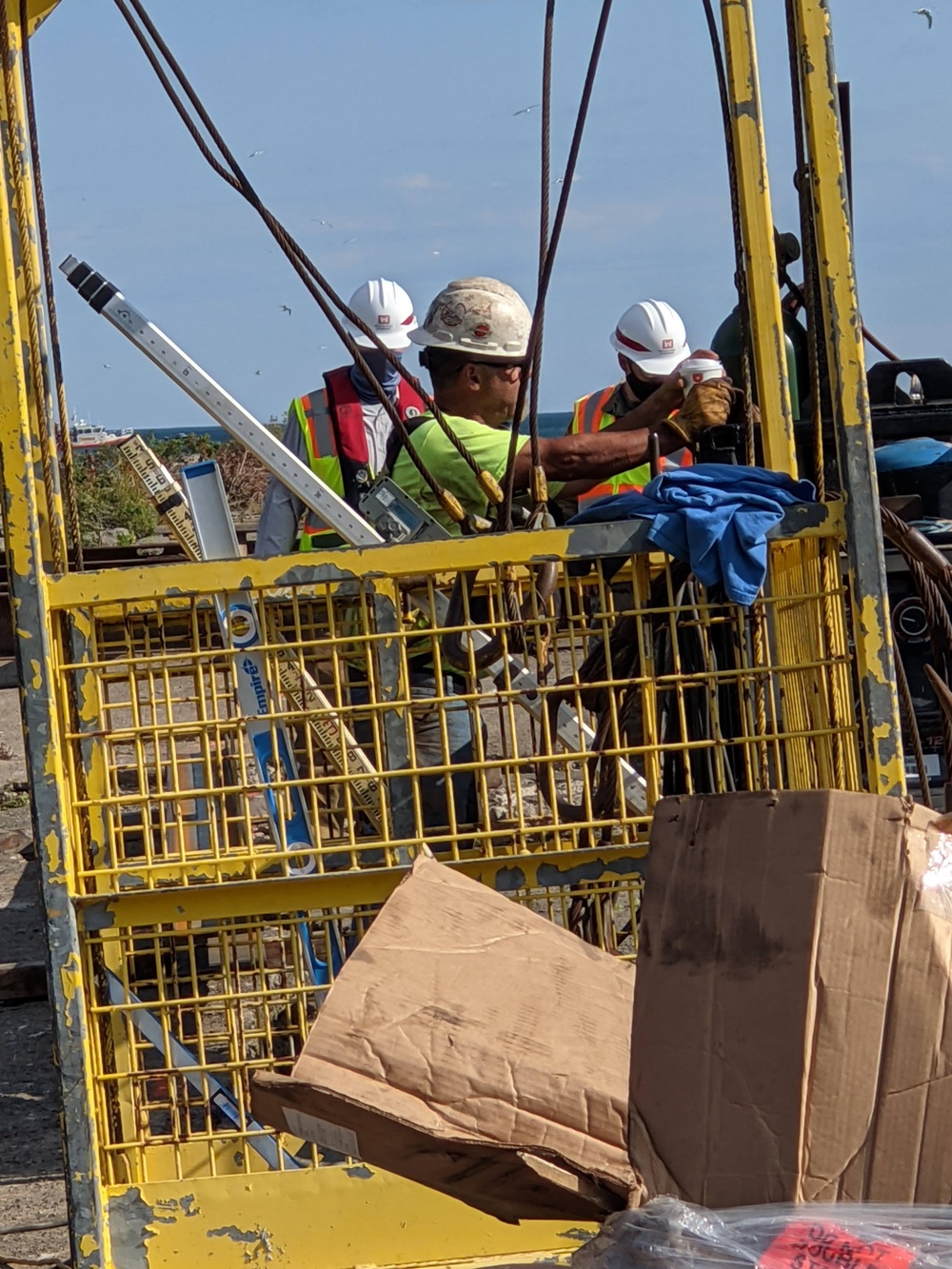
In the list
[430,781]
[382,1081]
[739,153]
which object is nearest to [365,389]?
[430,781]

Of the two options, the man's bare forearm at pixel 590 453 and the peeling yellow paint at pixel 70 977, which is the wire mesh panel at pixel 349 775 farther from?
the man's bare forearm at pixel 590 453

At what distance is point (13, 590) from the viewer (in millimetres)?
2691

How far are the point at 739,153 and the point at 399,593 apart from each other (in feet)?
3.61

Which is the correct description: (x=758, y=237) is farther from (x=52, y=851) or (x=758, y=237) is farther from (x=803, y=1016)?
(x=52, y=851)

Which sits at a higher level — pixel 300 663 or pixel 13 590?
pixel 13 590

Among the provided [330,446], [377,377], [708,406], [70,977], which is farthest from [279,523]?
[70,977]

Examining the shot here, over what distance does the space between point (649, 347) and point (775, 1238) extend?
5664mm

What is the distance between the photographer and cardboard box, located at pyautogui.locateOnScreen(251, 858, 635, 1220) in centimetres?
202

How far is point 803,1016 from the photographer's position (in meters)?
1.89

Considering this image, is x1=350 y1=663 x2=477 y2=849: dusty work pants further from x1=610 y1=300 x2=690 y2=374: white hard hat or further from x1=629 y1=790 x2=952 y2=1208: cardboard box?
x1=610 y1=300 x2=690 y2=374: white hard hat

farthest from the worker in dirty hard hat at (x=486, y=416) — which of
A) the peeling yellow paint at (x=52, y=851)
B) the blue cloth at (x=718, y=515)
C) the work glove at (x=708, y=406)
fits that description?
the peeling yellow paint at (x=52, y=851)

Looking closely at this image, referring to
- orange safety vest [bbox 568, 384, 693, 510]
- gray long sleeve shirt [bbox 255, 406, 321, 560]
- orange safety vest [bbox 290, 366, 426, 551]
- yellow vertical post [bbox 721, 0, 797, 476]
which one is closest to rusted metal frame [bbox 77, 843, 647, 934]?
yellow vertical post [bbox 721, 0, 797, 476]

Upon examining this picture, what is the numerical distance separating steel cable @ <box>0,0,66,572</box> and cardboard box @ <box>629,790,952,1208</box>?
1401 mm

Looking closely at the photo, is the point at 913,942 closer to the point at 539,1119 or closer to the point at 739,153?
the point at 539,1119
